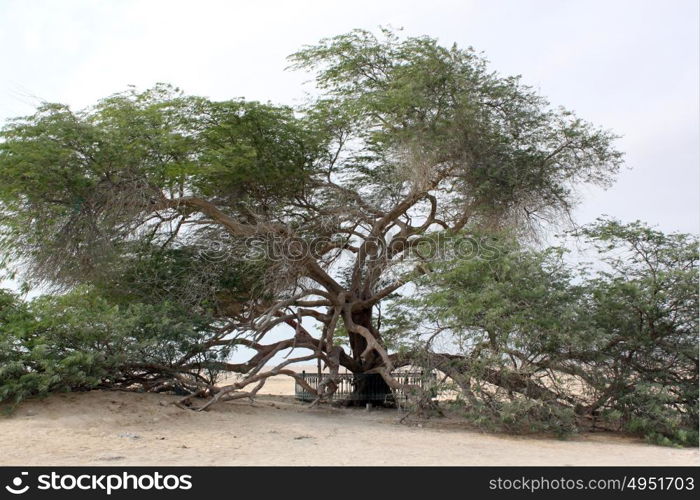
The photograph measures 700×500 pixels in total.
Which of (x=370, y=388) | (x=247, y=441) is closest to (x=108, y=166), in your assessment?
(x=247, y=441)

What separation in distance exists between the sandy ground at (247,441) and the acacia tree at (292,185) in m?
1.65

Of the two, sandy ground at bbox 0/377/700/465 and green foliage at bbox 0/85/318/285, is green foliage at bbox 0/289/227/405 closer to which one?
sandy ground at bbox 0/377/700/465

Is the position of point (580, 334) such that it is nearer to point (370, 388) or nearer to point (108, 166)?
point (370, 388)

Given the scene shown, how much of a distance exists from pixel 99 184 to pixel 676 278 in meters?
11.3

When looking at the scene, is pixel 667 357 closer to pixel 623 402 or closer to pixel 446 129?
pixel 623 402

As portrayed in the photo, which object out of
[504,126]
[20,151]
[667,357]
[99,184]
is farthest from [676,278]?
[20,151]

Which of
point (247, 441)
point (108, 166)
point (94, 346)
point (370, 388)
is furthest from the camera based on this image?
point (370, 388)

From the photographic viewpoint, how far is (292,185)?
1673 centimetres

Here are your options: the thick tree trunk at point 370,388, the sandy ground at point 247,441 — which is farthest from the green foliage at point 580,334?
the thick tree trunk at point 370,388

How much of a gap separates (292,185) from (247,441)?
7.78 m

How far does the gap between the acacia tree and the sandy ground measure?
165 cm

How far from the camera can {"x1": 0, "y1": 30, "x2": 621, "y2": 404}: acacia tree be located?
1408cm

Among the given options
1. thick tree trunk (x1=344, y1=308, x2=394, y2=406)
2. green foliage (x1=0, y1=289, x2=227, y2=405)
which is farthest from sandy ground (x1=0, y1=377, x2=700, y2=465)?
thick tree trunk (x1=344, y1=308, x2=394, y2=406)

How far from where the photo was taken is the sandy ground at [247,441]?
8953mm
